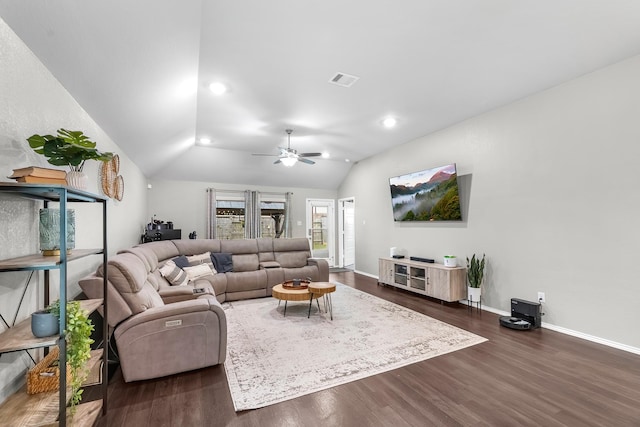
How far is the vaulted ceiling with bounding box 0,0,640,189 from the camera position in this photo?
2051mm

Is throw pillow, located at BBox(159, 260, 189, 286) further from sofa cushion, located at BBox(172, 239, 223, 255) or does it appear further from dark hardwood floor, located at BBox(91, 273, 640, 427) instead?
dark hardwood floor, located at BBox(91, 273, 640, 427)

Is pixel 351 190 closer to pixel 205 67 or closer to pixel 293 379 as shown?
pixel 205 67

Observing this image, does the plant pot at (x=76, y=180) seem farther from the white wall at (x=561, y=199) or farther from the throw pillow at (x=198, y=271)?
the white wall at (x=561, y=199)

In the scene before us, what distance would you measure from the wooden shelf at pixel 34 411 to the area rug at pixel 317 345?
96 centimetres

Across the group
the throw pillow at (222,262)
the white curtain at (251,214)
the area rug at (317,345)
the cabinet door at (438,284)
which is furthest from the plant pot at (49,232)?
the white curtain at (251,214)

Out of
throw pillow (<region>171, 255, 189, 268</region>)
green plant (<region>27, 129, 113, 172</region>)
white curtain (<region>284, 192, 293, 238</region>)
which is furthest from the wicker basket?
white curtain (<region>284, 192, 293, 238</region>)

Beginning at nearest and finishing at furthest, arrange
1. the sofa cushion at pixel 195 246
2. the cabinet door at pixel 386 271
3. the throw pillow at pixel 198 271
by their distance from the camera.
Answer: the throw pillow at pixel 198 271
the sofa cushion at pixel 195 246
the cabinet door at pixel 386 271

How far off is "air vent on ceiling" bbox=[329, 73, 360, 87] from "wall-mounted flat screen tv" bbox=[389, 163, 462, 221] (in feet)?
7.94

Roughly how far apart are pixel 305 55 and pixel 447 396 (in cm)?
327

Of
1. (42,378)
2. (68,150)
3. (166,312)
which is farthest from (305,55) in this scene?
(42,378)

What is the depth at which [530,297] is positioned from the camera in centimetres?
391

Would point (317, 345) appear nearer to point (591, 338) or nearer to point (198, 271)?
point (198, 271)

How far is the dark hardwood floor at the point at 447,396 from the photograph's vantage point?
6.63 ft

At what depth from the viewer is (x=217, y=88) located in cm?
355
